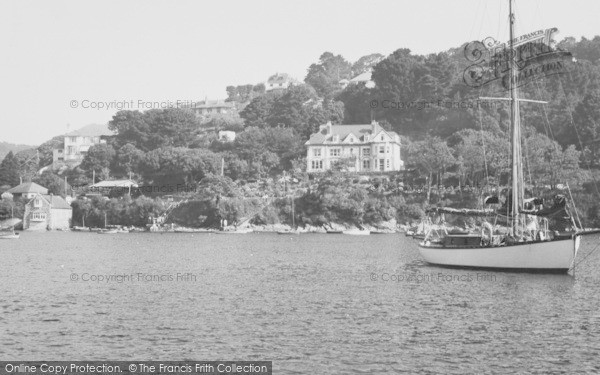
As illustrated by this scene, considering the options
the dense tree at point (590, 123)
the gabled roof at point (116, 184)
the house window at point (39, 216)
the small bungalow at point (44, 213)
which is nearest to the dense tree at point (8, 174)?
the gabled roof at point (116, 184)

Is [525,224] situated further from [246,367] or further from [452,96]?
[452,96]

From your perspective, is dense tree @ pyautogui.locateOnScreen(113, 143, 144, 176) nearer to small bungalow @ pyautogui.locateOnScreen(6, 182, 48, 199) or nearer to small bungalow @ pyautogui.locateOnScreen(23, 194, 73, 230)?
small bungalow @ pyautogui.locateOnScreen(6, 182, 48, 199)

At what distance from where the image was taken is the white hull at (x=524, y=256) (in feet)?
196

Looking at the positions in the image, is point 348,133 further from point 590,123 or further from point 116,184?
point 116,184

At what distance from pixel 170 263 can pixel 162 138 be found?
121929mm

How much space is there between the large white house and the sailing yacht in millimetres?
93291

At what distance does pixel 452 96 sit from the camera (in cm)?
18162

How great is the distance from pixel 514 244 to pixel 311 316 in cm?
2497

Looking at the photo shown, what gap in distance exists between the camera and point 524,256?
61.1 m

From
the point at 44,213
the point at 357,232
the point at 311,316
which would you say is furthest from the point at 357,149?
the point at 311,316

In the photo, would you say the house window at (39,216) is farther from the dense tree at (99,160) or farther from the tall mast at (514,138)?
the tall mast at (514,138)

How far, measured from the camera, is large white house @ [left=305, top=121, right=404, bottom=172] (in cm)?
16650

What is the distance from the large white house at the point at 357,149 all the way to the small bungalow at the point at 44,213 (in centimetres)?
5207

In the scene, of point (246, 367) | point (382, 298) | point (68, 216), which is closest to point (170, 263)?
point (382, 298)
